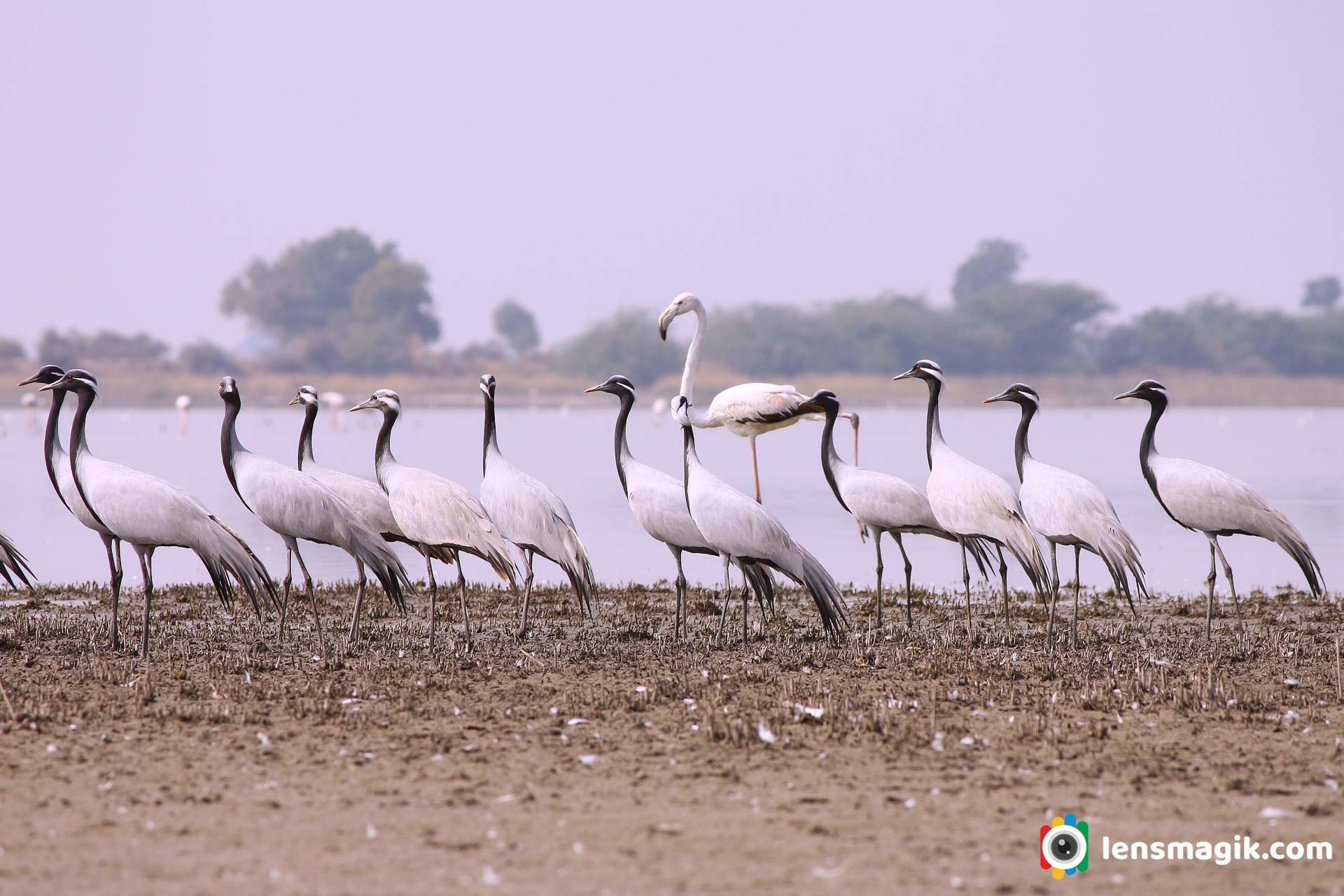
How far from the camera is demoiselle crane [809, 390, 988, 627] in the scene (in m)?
10.2

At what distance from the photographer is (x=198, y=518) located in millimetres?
8945

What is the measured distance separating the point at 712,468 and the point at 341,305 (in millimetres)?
84535

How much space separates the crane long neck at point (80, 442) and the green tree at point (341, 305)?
77.5 meters

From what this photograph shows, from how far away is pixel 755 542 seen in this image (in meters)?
9.43

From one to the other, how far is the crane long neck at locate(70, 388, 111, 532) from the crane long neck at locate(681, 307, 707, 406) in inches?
176

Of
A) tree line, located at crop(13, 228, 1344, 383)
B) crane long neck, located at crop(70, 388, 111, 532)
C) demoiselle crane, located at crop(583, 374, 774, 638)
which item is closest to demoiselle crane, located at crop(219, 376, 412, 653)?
crane long neck, located at crop(70, 388, 111, 532)

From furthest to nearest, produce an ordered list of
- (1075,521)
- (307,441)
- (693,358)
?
(693,358) → (307,441) → (1075,521)

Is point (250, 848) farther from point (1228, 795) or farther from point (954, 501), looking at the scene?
point (954, 501)

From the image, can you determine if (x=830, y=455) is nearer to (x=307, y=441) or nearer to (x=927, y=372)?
(x=927, y=372)

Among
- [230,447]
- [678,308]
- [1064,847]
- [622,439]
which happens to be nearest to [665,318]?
[678,308]

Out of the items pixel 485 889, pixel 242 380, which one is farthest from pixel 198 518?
pixel 242 380

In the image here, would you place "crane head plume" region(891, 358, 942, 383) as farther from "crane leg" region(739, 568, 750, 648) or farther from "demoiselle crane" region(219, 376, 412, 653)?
"demoiselle crane" region(219, 376, 412, 653)

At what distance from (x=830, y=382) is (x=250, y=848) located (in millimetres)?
78007

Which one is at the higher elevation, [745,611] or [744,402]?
[744,402]
